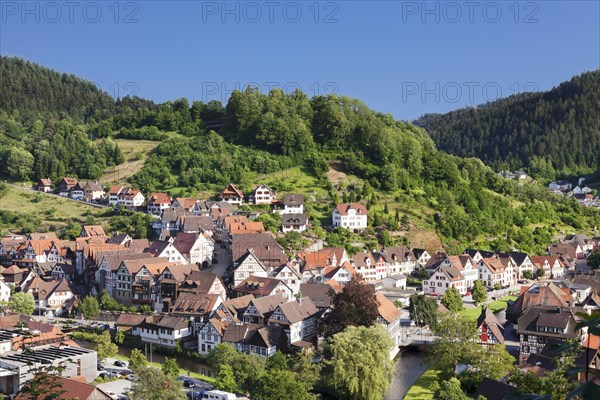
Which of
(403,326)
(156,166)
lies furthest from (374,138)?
(403,326)

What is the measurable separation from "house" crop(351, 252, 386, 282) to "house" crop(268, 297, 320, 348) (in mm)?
15175

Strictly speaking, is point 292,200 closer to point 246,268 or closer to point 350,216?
point 350,216

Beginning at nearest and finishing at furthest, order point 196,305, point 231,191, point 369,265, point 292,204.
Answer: point 196,305 → point 369,265 → point 292,204 → point 231,191

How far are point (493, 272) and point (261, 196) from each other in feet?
81.7

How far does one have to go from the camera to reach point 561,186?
116062mm

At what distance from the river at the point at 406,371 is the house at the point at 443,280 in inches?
536

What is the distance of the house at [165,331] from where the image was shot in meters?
36.5

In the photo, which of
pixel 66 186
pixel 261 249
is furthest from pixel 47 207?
pixel 261 249

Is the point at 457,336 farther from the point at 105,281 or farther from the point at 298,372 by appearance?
the point at 105,281

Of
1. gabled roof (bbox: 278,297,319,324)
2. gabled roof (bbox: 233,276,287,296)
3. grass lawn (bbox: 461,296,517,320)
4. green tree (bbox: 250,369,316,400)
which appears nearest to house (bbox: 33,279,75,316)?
gabled roof (bbox: 233,276,287,296)

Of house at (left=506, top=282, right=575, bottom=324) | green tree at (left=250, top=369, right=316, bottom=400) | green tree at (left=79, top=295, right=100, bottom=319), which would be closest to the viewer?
green tree at (left=250, top=369, right=316, bottom=400)

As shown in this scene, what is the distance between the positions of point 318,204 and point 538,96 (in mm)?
110519

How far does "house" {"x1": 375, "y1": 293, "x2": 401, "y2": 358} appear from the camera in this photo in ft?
114

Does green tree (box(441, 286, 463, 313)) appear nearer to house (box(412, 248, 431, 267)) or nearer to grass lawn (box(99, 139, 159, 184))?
house (box(412, 248, 431, 267))
